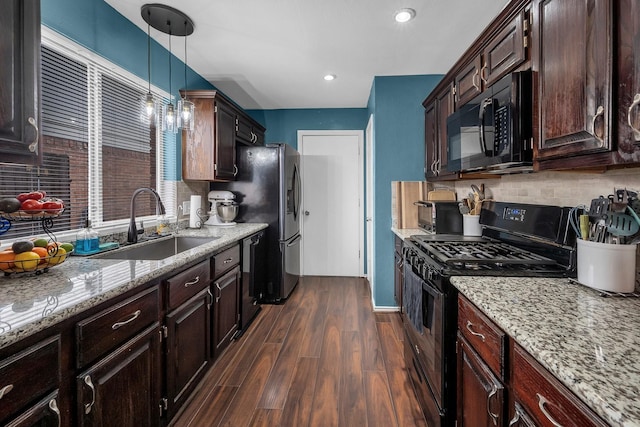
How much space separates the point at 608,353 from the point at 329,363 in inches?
73.7

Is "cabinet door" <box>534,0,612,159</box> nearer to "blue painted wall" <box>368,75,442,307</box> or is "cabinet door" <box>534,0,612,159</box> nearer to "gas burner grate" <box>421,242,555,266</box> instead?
"gas burner grate" <box>421,242,555,266</box>

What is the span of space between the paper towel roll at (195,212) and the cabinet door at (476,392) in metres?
2.41

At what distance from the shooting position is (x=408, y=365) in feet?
7.29

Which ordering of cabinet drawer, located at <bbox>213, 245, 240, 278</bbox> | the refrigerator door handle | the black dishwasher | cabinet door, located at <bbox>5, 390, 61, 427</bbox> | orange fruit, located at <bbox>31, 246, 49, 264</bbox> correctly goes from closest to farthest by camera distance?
1. cabinet door, located at <bbox>5, 390, 61, 427</bbox>
2. orange fruit, located at <bbox>31, 246, 49, 264</bbox>
3. cabinet drawer, located at <bbox>213, 245, 240, 278</bbox>
4. the black dishwasher
5. the refrigerator door handle

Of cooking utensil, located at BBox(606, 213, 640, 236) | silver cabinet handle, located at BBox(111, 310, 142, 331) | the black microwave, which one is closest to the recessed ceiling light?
the black microwave

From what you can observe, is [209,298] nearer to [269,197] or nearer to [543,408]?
[269,197]

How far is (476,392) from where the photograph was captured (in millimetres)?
1187

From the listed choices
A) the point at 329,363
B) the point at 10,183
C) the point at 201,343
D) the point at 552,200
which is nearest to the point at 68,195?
the point at 10,183

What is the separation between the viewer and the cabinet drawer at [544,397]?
25.9 inches

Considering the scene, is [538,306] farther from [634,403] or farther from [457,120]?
[457,120]

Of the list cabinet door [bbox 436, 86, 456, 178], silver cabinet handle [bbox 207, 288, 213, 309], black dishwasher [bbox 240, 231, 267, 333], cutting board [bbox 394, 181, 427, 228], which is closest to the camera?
silver cabinet handle [bbox 207, 288, 213, 309]

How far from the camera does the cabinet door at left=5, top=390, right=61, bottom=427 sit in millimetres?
835

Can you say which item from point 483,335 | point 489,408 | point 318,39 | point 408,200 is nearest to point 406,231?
point 408,200

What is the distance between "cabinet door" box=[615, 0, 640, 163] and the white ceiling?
1409mm
